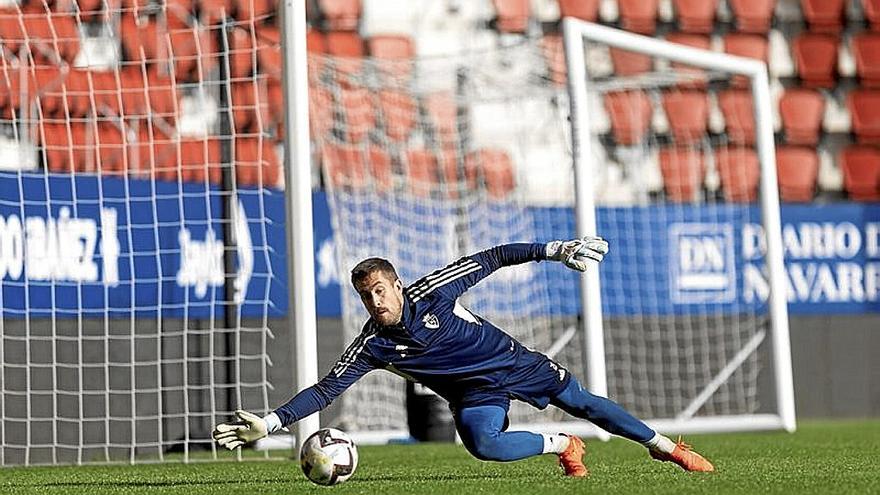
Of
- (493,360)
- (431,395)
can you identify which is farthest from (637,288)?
(493,360)

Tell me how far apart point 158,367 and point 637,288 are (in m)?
4.99

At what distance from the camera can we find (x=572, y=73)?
11.8m

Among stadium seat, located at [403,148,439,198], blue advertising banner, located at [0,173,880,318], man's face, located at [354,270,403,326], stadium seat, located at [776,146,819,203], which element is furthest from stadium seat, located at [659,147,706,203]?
man's face, located at [354,270,403,326]

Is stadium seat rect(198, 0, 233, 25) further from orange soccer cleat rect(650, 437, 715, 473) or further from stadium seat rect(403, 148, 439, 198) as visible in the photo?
orange soccer cleat rect(650, 437, 715, 473)

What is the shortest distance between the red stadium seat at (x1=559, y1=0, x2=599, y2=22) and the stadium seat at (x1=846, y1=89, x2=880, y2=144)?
2.80 m

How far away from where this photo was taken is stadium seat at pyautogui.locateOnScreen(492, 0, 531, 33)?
1708cm

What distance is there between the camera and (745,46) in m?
18.0

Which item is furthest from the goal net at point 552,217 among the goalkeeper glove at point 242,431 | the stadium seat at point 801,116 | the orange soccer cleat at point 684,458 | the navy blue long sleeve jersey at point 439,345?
the goalkeeper glove at point 242,431

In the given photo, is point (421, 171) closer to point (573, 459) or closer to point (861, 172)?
point (861, 172)

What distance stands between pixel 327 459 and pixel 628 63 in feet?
34.6

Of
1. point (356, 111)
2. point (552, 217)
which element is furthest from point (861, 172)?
point (356, 111)

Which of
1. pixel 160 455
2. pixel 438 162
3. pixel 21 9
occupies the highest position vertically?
pixel 21 9

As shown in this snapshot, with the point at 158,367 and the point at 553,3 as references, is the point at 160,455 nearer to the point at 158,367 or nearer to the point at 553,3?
the point at 158,367

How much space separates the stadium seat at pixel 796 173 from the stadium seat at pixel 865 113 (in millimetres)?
759
